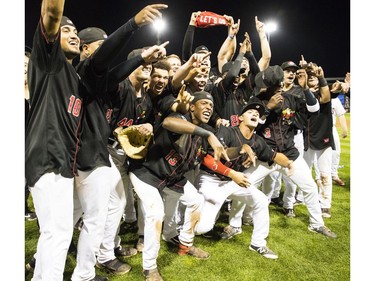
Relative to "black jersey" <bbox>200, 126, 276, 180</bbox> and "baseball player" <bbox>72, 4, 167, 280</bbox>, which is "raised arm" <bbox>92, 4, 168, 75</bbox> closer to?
"baseball player" <bbox>72, 4, 167, 280</bbox>

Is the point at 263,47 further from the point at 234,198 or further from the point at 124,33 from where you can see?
the point at 124,33

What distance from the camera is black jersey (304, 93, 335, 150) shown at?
184 inches

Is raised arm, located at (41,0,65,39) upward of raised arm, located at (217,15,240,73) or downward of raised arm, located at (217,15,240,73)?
downward

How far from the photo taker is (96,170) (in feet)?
7.49

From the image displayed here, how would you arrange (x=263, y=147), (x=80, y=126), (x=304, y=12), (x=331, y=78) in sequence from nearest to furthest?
(x=80, y=126), (x=263, y=147), (x=304, y=12), (x=331, y=78)

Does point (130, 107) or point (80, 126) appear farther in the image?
point (130, 107)

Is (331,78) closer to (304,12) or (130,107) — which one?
(304,12)

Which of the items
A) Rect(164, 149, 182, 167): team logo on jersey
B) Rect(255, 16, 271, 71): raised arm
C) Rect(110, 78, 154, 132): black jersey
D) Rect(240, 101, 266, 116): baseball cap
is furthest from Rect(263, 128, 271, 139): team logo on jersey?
Rect(110, 78, 154, 132): black jersey

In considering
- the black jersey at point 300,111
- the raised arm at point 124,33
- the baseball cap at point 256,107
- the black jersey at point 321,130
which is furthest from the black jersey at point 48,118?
the black jersey at point 321,130

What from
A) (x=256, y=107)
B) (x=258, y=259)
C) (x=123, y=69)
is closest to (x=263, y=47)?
(x=256, y=107)

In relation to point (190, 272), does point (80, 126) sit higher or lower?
higher

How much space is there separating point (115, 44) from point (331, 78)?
759 inches

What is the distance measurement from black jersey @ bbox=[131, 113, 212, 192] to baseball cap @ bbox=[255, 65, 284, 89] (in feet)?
4.70

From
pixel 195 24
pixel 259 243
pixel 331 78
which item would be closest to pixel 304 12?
pixel 195 24
